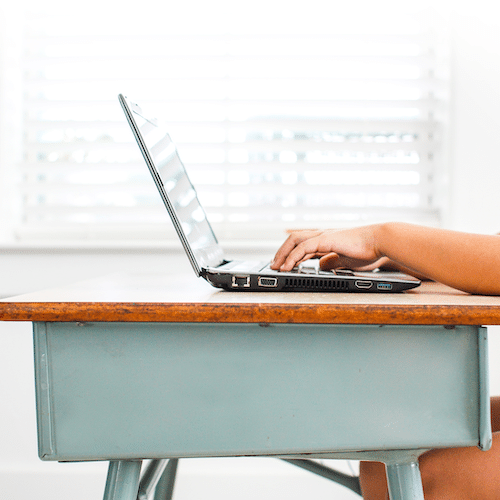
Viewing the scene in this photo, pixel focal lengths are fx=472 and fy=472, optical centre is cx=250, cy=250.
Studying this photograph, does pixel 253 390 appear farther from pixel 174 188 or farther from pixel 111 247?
pixel 111 247

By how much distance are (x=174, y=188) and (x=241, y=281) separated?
0.20 m

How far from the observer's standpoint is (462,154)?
4.85 feet

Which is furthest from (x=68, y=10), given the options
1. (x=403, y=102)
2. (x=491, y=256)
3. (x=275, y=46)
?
(x=491, y=256)

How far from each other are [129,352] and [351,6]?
1.43m

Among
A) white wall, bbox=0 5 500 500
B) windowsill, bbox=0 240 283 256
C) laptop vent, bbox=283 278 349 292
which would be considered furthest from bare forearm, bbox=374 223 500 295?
white wall, bbox=0 5 500 500

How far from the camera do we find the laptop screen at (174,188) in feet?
2.06

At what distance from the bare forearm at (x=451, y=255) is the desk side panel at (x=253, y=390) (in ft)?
0.44

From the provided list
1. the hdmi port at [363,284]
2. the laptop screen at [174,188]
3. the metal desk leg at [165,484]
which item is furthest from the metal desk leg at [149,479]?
the hdmi port at [363,284]

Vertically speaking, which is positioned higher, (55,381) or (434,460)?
(55,381)

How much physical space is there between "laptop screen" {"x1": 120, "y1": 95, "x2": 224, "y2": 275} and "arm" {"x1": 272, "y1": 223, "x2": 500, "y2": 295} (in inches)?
5.9

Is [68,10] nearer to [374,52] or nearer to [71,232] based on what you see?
[71,232]

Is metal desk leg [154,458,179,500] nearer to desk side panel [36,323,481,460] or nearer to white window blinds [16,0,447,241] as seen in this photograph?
desk side panel [36,323,481,460]

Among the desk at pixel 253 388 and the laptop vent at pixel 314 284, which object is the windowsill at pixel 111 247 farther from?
the desk at pixel 253 388

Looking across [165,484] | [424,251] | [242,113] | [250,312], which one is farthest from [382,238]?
[242,113]
